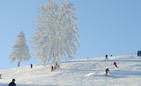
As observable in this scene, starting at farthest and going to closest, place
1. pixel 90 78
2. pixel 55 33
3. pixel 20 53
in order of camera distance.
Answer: pixel 20 53 → pixel 55 33 → pixel 90 78

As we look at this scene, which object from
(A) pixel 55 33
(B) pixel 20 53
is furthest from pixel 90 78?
(B) pixel 20 53

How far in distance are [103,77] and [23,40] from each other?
125 feet

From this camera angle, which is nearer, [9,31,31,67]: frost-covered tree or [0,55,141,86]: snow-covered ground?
[0,55,141,86]: snow-covered ground

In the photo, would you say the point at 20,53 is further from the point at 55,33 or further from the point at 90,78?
the point at 90,78

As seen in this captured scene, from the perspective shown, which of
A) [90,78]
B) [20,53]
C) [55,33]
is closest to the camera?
[90,78]

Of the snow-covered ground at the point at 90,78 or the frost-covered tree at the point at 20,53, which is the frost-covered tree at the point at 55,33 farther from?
the frost-covered tree at the point at 20,53

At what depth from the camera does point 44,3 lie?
5191 cm

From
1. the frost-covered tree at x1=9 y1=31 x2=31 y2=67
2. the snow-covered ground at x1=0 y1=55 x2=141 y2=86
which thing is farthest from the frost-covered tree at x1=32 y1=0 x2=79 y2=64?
the frost-covered tree at x1=9 y1=31 x2=31 y2=67

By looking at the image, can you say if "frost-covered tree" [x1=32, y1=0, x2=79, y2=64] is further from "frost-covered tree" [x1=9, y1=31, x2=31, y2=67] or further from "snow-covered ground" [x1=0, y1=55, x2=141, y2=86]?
"frost-covered tree" [x1=9, y1=31, x2=31, y2=67]

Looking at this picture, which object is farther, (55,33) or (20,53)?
(20,53)

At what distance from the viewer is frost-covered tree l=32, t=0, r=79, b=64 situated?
48156 millimetres

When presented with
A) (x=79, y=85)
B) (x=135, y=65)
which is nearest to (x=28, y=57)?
(x=135, y=65)

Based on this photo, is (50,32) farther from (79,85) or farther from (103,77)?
(79,85)

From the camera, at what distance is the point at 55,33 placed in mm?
49375
